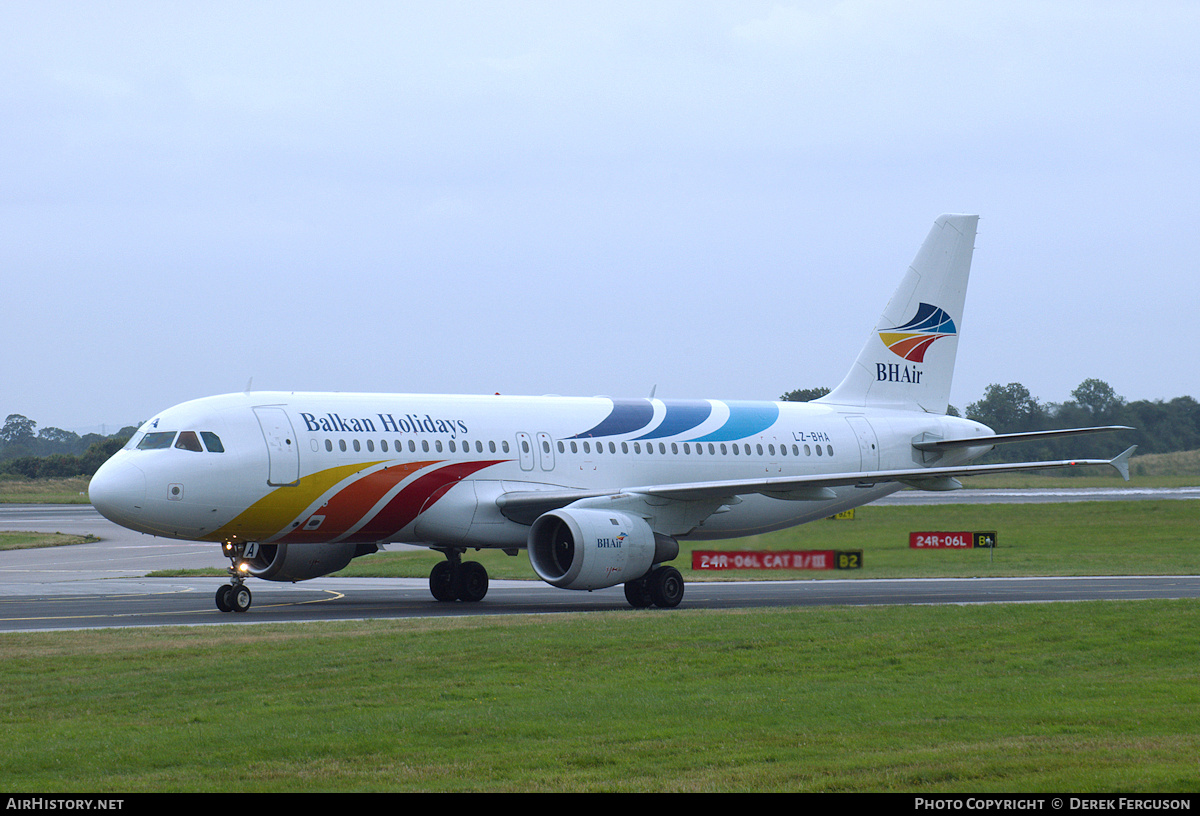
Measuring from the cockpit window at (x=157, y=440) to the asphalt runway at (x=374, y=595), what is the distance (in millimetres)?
2956

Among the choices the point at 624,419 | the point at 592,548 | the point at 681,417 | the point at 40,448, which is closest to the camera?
the point at 592,548

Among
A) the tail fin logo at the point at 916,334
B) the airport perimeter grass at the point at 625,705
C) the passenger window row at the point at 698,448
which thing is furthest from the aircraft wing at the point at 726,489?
the tail fin logo at the point at 916,334

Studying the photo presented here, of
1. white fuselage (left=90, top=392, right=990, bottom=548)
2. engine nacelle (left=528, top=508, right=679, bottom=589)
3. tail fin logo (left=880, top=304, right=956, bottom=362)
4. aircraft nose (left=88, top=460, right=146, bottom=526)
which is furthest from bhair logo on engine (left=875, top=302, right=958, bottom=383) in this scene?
aircraft nose (left=88, top=460, right=146, bottom=526)

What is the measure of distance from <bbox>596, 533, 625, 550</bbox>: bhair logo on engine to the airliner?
2 centimetres

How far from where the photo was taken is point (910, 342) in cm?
3419

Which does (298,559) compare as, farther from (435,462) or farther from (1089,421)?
(1089,421)

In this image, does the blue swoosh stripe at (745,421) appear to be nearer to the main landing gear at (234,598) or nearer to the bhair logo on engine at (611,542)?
the bhair logo on engine at (611,542)

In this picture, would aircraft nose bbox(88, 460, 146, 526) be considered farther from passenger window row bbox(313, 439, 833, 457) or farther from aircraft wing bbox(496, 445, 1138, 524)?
aircraft wing bbox(496, 445, 1138, 524)

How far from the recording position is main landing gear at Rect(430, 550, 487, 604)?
27.7m

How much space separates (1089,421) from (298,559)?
57085 mm

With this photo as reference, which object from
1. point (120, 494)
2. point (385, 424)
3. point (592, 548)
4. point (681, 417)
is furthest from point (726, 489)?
point (120, 494)

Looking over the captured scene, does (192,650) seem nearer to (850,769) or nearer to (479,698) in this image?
(479,698)

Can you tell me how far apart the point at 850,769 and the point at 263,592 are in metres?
23.2
